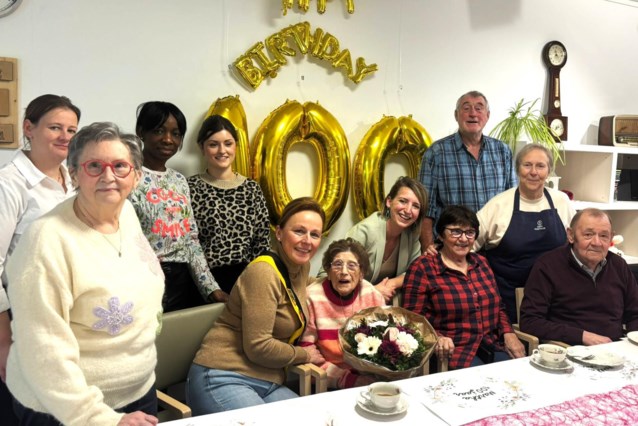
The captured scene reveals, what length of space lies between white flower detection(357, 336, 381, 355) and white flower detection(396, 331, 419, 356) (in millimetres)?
69

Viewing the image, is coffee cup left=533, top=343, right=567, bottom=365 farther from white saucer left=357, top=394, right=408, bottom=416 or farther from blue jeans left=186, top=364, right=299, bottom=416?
blue jeans left=186, top=364, right=299, bottom=416

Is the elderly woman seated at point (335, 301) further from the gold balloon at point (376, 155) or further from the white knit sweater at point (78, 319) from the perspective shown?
the gold balloon at point (376, 155)

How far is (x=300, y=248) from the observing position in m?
2.06

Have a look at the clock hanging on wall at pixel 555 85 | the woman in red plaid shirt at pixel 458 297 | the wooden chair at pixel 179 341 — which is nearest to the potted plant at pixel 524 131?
the clock hanging on wall at pixel 555 85

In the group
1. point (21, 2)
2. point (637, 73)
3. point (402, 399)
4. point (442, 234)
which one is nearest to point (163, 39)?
point (21, 2)

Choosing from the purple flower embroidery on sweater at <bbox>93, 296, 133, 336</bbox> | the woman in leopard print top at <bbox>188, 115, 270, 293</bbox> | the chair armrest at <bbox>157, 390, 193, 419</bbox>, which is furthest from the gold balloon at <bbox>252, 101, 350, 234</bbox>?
the purple flower embroidery on sweater at <bbox>93, 296, 133, 336</bbox>

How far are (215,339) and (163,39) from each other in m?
1.54

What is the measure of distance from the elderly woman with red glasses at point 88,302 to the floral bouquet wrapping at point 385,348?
0.66 m

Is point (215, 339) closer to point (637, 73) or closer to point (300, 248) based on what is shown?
point (300, 248)

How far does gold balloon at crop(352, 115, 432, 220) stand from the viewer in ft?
10.8

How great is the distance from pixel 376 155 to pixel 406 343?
168 cm

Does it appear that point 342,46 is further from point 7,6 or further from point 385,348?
point 385,348

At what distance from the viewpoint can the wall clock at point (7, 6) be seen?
233cm

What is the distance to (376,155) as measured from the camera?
3.28m
